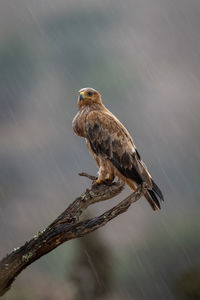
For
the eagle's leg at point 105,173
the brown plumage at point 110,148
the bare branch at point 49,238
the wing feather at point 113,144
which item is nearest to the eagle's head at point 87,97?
the brown plumage at point 110,148

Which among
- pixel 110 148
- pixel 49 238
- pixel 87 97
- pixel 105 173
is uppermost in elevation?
pixel 87 97

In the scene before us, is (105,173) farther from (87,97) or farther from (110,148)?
(87,97)

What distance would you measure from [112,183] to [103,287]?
10.8m

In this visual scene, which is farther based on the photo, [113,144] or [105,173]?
[113,144]

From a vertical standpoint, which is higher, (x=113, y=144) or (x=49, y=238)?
(x=113, y=144)

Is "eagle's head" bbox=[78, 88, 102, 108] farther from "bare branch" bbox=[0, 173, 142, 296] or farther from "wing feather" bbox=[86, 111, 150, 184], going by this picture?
"bare branch" bbox=[0, 173, 142, 296]

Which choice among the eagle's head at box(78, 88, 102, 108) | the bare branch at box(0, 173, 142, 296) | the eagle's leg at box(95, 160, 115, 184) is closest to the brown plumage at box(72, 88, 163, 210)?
the eagle's leg at box(95, 160, 115, 184)

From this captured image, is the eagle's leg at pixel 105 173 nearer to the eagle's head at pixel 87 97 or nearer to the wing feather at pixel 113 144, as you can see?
the wing feather at pixel 113 144

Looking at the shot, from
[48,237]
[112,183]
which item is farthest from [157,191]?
[48,237]

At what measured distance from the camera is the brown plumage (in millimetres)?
6500

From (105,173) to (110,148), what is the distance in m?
0.46

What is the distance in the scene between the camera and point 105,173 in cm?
654

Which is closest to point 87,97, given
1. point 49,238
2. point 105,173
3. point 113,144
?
point 113,144

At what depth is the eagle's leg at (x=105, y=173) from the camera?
6409 millimetres
